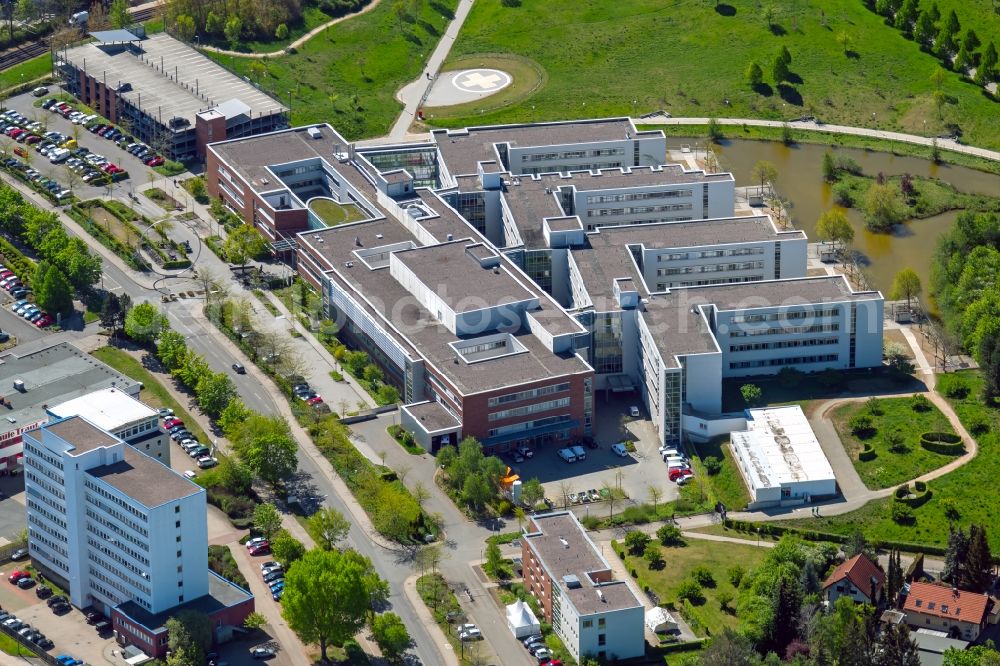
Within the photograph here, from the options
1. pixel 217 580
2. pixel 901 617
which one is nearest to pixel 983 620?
pixel 901 617

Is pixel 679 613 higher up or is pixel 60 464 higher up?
pixel 60 464

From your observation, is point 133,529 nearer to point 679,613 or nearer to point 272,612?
point 272,612

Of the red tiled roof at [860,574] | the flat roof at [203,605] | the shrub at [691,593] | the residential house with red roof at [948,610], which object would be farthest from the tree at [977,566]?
the flat roof at [203,605]

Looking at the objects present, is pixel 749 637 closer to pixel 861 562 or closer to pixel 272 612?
pixel 861 562

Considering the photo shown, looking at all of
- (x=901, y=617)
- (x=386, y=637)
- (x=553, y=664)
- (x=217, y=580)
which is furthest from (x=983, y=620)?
(x=217, y=580)

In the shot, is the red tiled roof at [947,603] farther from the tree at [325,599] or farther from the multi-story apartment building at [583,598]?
the tree at [325,599]
